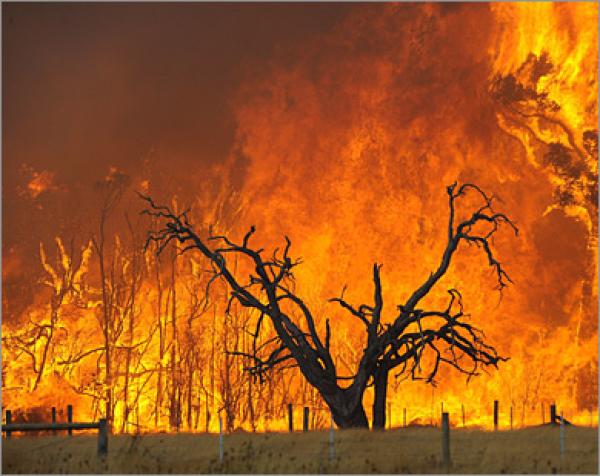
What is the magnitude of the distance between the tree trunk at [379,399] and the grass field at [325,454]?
1.26 m

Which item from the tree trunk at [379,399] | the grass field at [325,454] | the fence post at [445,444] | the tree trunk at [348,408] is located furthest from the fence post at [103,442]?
the tree trunk at [379,399]

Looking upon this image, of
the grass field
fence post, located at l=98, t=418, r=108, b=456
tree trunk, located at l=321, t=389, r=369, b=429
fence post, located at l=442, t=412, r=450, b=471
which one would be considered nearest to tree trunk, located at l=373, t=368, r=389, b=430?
tree trunk, located at l=321, t=389, r=369, b=429

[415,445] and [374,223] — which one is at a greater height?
[374,223]

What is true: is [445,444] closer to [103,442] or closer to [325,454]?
[325,454]

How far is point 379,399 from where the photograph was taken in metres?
28.9

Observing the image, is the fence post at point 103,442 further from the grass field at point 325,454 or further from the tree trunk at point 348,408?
the tree trunk at point 348,408

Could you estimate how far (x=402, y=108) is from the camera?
44.4 m

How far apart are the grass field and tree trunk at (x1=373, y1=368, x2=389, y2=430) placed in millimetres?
1262

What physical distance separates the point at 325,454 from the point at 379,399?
16.0 ft

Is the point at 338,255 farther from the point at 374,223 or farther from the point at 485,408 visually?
the point at 485,408

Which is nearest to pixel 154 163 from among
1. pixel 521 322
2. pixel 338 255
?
pixel 338 255

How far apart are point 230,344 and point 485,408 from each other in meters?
9.31

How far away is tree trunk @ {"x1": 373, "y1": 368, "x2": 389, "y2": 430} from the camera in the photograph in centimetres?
2873

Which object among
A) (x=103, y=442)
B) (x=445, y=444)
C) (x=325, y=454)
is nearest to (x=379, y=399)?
(x=325, y=454)
